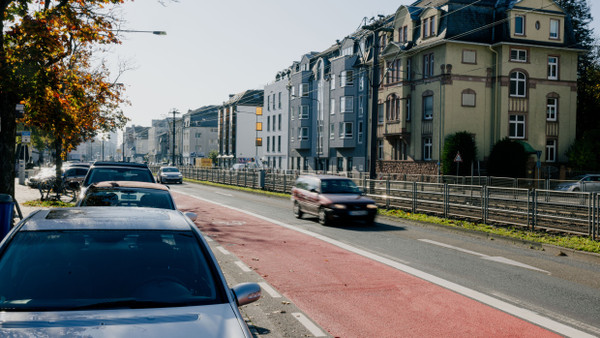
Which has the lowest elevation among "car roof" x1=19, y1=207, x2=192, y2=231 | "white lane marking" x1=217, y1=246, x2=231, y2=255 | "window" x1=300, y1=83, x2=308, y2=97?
"white lane marking" x1=217, y1=246, x2=231, y2=255

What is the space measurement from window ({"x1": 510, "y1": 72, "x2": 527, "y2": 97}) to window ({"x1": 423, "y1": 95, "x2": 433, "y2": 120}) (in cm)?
627

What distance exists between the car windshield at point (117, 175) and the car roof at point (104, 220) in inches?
308

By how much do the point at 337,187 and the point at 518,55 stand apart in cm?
3169

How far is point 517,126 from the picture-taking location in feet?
148

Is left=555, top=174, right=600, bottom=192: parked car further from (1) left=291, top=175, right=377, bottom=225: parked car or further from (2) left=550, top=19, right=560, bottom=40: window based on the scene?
(2) left=550, top=19, right=560, bottom=40: window

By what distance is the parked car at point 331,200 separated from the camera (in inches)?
698

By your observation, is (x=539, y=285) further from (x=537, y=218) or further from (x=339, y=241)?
(x=537, y=218)

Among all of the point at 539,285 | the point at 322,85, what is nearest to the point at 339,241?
the point at 539,285

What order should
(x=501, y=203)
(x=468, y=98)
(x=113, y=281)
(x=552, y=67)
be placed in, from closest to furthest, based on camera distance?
1. (x=113, y=281)
2. (x=501, y=203)
3. (x=468, y=98)
4. (x=552, y=67)

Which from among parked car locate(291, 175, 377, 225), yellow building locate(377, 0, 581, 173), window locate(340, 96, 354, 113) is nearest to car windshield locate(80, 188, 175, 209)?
parked car locate(291, 175, 377, 225)

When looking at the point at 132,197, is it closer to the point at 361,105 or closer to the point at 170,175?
the point at 170,175

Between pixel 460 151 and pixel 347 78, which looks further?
pixel 347 78

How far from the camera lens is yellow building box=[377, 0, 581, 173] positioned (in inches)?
1743

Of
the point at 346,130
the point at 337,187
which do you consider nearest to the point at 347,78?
the point at 346,130
